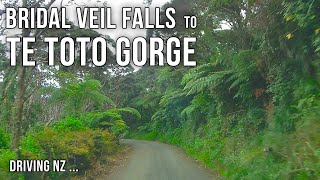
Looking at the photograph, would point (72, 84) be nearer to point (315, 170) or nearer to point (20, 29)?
point (20, 29)

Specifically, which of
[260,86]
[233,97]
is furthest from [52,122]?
[260,86]

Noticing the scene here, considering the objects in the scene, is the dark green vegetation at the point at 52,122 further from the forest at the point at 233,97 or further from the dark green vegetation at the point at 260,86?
the dark green vegetation at the point at 260,86

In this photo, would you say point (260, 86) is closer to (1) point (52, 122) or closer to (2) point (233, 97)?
(2) point (233, 97)

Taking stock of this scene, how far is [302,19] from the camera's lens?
8164mm

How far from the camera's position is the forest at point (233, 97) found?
819cm

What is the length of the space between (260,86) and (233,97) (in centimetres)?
214

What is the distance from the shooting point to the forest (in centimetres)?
819

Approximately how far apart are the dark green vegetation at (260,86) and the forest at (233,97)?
0.09 feet

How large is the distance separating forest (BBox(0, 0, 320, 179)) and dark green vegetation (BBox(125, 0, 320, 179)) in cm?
3

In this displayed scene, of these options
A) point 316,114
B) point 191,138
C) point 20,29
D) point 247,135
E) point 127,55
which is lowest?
point 191,138

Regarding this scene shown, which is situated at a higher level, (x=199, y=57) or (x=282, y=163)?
(x=199, y=57)

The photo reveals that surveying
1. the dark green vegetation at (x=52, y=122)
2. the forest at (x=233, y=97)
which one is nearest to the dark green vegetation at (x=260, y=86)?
the forest at (x=233, y=97)

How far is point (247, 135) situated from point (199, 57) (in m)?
8.77

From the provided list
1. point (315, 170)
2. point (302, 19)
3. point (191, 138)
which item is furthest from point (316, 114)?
point (191, 138)
